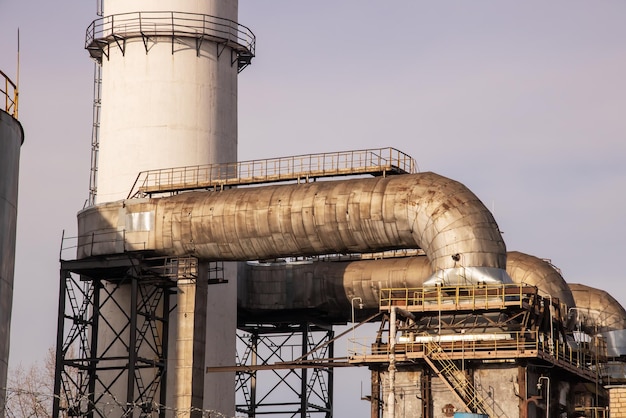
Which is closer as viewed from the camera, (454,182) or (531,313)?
(531,313)

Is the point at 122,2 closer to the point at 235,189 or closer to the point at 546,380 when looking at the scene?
the point at 235,189

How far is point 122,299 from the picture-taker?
5975 centimetres

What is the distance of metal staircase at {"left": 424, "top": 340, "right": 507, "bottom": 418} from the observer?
47125mm

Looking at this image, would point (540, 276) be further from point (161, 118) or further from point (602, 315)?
point (161, 118)

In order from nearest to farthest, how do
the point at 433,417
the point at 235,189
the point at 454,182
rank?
the point at 433,417
the point at 454,182
the point at 235,189

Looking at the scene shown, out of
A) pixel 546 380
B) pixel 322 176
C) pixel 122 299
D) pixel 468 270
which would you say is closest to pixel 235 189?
pixel 322 176

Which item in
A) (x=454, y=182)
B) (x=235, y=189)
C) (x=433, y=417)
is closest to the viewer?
(x=433, y=417)

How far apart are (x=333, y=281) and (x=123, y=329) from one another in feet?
37.1

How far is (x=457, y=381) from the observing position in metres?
47.6

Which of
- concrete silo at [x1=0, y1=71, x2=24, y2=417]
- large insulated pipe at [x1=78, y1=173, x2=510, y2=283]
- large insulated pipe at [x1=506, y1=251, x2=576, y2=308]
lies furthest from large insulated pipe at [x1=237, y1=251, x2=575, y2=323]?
concrete silo at [x1=0, y1=71, x2=24, y2=417]

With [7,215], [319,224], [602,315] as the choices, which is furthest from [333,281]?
[7,215]

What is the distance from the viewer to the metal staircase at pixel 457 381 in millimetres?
47125

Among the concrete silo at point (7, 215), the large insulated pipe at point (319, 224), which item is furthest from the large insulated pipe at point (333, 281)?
the concrete silo at point (7, 215)

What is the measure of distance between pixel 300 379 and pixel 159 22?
19.5 metres
